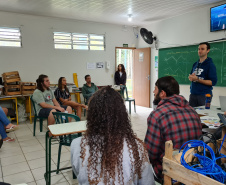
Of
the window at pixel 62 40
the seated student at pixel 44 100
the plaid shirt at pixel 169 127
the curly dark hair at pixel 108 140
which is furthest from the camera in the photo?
the window at pixel 62 40

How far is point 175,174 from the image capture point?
90 cm

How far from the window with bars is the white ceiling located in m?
0.54

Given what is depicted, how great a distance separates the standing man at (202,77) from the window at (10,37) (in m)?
4.44

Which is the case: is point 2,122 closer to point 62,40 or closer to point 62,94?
point 62,94

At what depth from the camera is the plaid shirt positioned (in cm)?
139

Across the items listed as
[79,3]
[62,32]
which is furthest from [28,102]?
[79,3]

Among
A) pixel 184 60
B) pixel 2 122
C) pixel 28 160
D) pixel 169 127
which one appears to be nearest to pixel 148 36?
pixel 184 60

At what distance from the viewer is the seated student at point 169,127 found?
139 centimetres

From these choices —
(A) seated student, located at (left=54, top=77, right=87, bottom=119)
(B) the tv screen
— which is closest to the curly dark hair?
(A) seated student, located at (left=54, top=77, right=87, bottom=119)

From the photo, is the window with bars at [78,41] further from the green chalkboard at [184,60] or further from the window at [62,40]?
the green chalkboard at [184,60]

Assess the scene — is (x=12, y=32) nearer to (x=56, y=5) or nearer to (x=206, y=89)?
(x=56, y=5)

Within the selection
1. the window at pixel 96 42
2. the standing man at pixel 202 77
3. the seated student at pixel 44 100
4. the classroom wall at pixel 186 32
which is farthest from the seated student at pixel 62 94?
the classroom wall at pixel 186 32

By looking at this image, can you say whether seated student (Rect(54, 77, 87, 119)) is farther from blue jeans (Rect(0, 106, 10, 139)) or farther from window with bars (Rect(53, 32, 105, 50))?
window with bars (Rect(53, 32, 105, 50))

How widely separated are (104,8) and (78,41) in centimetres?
165
